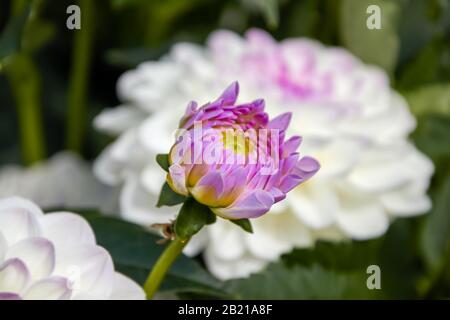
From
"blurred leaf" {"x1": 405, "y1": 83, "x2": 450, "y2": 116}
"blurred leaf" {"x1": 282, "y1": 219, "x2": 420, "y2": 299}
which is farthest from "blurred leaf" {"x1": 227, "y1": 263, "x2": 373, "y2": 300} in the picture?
"blurred leaf" {"x1": 405, "y1": 83, "x2": 450, "y2": 116}

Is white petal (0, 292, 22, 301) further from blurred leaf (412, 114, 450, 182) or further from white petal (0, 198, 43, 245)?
blurred leaf (412, 114, 450, 182)

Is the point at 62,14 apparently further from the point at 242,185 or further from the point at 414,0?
the point at 242,185

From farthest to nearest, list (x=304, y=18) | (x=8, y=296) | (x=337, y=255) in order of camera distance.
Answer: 1. (x=304, y=18)
2. (x=337, y=255)
3. (x=8, y=296)

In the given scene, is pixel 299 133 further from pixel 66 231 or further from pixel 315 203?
pixel 66 231

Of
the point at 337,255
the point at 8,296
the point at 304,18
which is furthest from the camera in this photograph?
the point at 304,18

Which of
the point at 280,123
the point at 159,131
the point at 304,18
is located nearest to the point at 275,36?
the point at 304,18

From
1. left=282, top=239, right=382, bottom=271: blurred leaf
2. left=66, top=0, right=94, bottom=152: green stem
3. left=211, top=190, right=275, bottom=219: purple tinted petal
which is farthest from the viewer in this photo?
left=66, top=0, right=94, bottom=152: green stem
